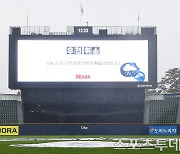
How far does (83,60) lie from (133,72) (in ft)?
19.5

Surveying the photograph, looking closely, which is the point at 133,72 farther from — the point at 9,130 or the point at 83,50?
the point at 9,130

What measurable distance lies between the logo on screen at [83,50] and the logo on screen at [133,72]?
3572 millimetres

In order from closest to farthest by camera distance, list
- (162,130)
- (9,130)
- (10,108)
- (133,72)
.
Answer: (9,130), (162,130), (133,72), (10,108)

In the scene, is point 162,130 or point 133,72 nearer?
point 162,130

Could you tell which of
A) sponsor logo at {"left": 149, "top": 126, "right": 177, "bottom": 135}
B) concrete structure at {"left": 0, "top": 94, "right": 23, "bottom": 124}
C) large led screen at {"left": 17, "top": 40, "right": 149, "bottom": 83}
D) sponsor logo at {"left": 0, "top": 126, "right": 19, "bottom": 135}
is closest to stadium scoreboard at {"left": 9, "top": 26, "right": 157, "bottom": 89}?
large led screen at {"left": 17, "top": 40, "right": 149, "bottom": 83}

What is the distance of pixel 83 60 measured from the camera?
212ft

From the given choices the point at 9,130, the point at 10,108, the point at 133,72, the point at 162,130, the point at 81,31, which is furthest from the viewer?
the point at 10,108

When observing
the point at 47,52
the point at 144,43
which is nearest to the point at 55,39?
the point at 47,52

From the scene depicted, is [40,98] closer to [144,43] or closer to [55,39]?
[55,39]

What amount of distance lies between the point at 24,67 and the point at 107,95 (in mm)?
10088

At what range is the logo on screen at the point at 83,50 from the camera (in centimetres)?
6450

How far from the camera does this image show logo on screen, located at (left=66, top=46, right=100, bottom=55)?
64500 millimetres

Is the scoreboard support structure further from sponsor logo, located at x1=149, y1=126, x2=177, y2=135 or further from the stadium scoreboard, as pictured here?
sponsor logo, located at x1=149, y1=126, x2=177, y2=135

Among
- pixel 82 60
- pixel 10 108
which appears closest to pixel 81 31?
pixel 82 60
